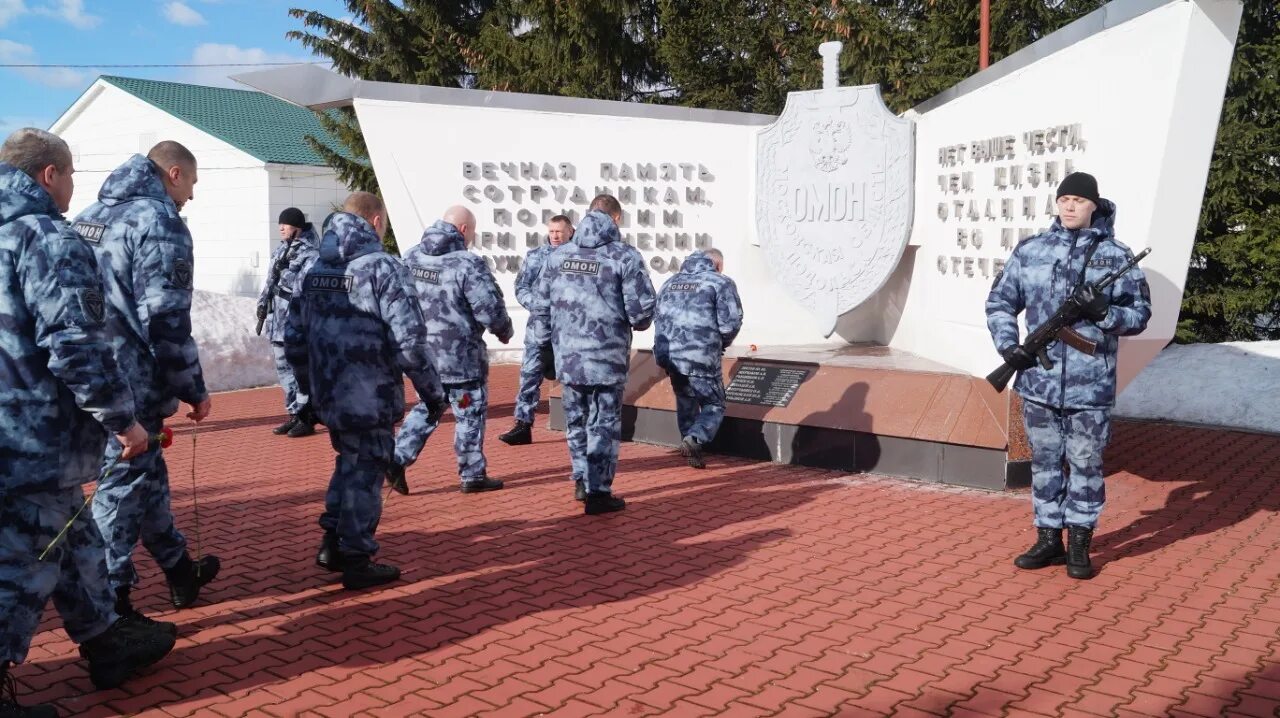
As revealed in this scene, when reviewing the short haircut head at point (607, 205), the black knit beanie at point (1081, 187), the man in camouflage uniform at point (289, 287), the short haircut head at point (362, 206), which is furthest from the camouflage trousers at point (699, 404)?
the short haircut head at point (362, 206)

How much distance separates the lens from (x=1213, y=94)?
6.76m

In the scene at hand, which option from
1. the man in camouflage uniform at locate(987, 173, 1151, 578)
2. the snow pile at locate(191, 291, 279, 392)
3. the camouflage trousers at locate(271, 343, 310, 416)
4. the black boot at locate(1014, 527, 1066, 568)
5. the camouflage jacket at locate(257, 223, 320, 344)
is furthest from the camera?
the snow pile at locate(191, 291, 279, 392)

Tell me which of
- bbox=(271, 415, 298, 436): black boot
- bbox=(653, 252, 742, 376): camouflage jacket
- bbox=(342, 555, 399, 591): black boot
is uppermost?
bbox=(653, 252, 742, 376): camouflage jacket

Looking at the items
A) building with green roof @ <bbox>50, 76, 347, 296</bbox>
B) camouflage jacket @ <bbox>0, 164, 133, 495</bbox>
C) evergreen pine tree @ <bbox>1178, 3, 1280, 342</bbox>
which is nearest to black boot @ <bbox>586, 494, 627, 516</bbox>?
camouflage jacket @ <bbox>0, 164, 133, 495</bbox>

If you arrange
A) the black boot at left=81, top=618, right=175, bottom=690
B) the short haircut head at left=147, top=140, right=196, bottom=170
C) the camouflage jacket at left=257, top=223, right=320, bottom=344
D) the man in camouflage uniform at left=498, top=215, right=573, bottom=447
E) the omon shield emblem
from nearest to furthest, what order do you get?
the black boot at left=81, top=618, right=175, bottom=690
the short haircut head at left=147, top=140, right=196, bottom=170
the man in camouflage uniform at left=498, top=215, right=573, bottom=447
the camouflage jacket at left=257, top=223, right=320, bottom=344
the omon shield emblem

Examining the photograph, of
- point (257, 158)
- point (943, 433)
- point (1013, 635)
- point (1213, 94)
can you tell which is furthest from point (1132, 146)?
point (257, 158)

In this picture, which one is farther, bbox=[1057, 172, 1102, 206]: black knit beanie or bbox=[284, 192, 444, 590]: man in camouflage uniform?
bbox=[1057, 172, 1102, 206]: black knit beanie

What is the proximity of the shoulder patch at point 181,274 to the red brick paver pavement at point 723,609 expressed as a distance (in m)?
1.48

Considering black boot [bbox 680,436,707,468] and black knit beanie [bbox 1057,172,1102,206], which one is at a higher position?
black knit beanie [bbox 1057,172,1102,206]

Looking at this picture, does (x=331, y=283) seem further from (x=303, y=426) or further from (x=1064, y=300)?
A: (x=303, y=426)

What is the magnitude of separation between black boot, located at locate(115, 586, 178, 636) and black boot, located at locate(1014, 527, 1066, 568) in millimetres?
4040

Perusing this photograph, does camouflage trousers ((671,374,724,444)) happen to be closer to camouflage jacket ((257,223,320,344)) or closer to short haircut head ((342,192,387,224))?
camouflage jacket ((257,223,320,344))

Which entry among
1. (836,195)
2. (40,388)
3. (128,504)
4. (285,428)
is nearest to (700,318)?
(836,195)

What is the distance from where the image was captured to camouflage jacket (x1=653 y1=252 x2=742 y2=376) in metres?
8.55
